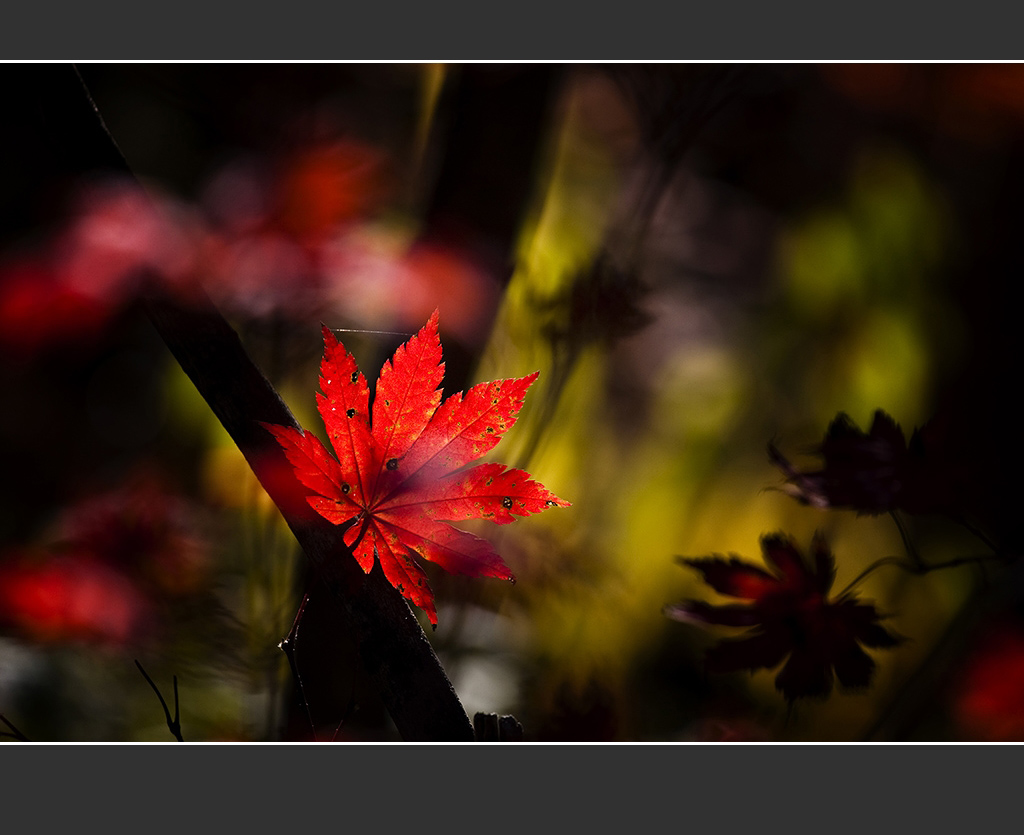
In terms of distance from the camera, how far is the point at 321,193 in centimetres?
65

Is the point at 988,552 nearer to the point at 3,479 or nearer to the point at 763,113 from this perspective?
the point at 763,113

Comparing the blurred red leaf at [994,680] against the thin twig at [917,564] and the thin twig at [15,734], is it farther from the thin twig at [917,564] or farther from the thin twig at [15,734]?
the thin twig at [15,734]

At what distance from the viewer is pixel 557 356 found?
26.0 inches

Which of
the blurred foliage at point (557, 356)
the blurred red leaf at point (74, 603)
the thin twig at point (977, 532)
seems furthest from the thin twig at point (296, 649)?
the thin twig at point (977, 532)

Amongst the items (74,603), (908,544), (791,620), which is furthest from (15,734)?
(908,544)

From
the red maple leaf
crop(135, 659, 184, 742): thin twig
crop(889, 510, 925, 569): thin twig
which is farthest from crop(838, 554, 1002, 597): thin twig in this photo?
crop(135, 659, 184, 742): thin twig

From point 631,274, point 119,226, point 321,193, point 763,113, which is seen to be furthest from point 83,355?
point 763,113

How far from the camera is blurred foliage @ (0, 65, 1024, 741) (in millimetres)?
647

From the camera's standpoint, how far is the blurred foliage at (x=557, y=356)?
647 mm

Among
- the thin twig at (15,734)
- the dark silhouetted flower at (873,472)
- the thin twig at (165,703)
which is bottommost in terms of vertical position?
the thin twig at (15,734)

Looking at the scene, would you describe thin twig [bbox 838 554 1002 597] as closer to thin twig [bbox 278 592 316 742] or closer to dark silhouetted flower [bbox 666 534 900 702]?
dark silhouetted flower [bbox 666 534 900 702]

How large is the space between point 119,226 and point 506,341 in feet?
1.10

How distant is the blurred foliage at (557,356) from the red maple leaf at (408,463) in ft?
0.11

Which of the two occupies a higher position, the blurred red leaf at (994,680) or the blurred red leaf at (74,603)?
the blurred red leaf at (74,603)
